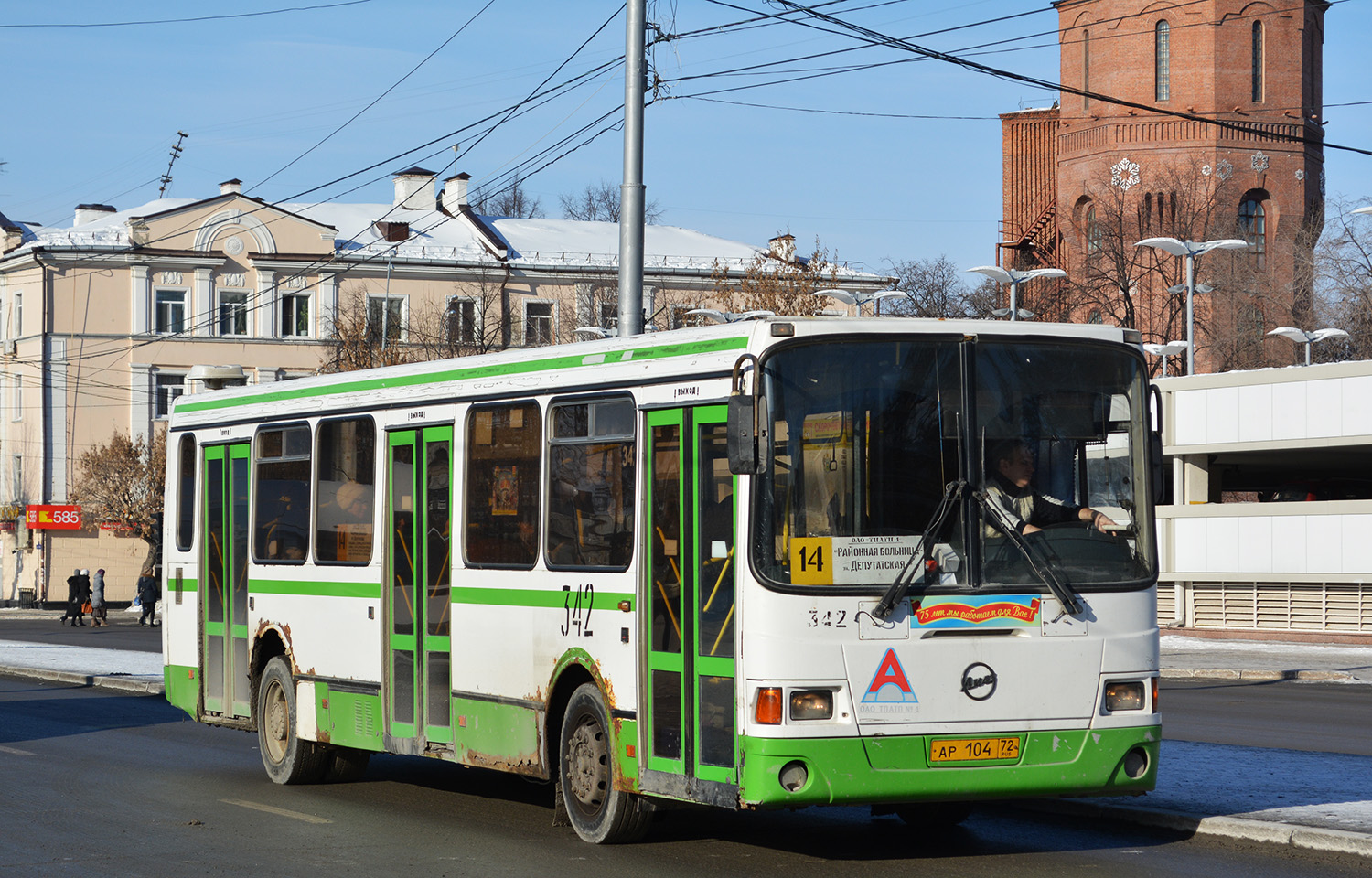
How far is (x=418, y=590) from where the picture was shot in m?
11.9

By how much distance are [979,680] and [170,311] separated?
6306cm

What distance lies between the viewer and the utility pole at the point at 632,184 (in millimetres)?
16703

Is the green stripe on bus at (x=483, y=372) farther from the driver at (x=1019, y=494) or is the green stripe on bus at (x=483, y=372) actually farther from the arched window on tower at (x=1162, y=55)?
the arched window on tower at (x=1162, y=55)

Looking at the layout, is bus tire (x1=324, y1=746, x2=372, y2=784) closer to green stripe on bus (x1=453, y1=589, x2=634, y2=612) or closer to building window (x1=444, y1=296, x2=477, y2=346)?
green stripe on bus (x1=453, y1=589, x2=634, y2=612)

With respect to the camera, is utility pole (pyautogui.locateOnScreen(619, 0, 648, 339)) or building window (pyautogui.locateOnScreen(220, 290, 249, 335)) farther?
building window (pyautogui.locateOnScreen(220, 290, 249, 335))

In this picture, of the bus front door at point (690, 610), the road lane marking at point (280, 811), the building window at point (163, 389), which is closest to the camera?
the bus front door at point (690, 610)

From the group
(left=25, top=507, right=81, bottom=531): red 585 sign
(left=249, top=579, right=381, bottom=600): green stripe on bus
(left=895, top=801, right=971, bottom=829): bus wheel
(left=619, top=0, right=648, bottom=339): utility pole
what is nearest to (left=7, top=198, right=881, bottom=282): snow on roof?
(left=25, top=507, right=81, bottom=531): red 585 sign

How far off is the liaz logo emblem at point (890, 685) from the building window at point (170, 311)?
2473 inches

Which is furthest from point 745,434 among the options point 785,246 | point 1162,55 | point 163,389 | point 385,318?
point 1162,55

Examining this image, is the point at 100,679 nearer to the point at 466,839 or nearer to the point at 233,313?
the point at 466,839

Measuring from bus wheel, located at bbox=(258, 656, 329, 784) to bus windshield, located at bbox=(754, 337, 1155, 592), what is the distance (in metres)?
5.74

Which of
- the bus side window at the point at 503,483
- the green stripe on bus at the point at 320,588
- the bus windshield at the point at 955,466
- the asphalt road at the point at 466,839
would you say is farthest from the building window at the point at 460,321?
the bus windshield at the point at 955,466

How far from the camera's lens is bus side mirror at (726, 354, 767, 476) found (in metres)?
8.70

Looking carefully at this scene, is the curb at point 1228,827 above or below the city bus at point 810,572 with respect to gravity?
below
